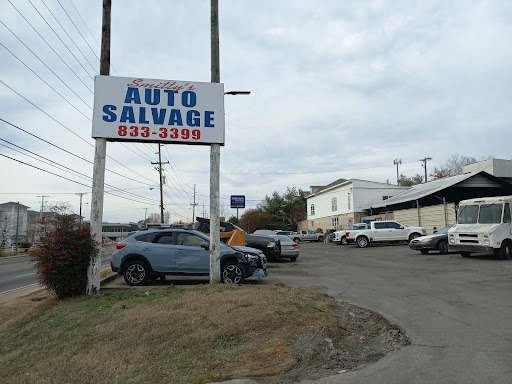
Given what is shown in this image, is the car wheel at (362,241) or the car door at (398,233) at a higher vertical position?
the car door at (398,233)

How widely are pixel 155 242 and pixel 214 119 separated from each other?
362cm

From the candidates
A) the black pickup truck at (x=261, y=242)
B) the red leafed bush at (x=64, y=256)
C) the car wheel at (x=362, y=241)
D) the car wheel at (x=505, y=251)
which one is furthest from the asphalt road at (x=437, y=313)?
the car wheel at (x=362, y=241)

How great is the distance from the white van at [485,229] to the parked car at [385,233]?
1074cm

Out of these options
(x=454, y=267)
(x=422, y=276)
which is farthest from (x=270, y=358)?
(x=454, y=267)

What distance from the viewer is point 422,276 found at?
1225 centimetres

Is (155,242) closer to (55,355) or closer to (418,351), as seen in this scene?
(55,355)

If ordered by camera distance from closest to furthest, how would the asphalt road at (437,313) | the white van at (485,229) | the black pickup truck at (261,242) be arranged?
the asphalt road at (437,313) < the white van at (485,229) < the black pickup truck at (261,242)

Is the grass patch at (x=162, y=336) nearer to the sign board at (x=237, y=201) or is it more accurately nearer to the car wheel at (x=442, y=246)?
the car wheel at (x=442, y=246)

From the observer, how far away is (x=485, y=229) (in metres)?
16.3

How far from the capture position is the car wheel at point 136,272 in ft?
34.2

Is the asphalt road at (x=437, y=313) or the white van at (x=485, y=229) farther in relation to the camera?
the white van at (x=485, y=229)

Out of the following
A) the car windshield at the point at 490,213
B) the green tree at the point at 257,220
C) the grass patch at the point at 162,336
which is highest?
the green tree at the point at 257,220

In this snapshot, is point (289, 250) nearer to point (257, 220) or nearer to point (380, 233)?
point (380, 233)

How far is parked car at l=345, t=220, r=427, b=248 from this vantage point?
28266 mm
